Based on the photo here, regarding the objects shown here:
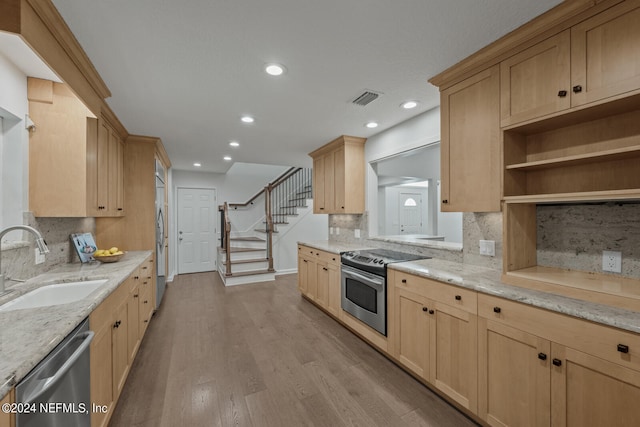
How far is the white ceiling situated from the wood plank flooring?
2.53 meters

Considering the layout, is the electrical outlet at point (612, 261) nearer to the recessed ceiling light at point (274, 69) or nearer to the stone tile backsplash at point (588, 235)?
the stone tile backsplash at point (588, 235)

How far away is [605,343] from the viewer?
3.91 feet

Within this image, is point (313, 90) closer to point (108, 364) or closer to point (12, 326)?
point (12, 326)

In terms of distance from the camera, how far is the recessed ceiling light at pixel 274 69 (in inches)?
78.7

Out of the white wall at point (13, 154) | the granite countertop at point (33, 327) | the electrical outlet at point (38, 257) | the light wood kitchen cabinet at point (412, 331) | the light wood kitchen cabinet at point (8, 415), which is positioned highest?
the white wall at point (13, 154)

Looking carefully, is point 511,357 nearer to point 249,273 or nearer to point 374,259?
point 374,259

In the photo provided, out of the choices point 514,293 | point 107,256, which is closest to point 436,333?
point 514,293

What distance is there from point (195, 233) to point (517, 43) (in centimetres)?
670

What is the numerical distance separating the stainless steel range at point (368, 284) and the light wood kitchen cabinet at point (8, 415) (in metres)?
2.33

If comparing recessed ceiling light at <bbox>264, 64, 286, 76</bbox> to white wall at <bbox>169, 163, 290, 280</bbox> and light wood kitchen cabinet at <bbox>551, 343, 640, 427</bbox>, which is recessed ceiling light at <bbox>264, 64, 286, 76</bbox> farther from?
white wall at <bbox>169, 163, 290, 280</bbox>

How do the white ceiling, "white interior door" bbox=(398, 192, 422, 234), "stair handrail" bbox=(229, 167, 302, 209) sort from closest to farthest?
the white ceiling < "stair handrail" bbox=(229, 167, 302, 209) < "white interior door" bbox=(398, 192, 422, 234)

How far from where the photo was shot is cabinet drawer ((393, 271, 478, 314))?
178 cm

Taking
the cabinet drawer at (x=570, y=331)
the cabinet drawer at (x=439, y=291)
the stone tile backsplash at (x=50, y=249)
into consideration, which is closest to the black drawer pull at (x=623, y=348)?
the cabinet drawer at (x=570, y=331)

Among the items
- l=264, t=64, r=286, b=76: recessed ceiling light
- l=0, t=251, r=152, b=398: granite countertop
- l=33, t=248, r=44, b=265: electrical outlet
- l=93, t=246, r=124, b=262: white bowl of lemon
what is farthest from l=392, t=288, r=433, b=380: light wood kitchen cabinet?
l=33, t=248, r=44, b=265: electrical outlet
